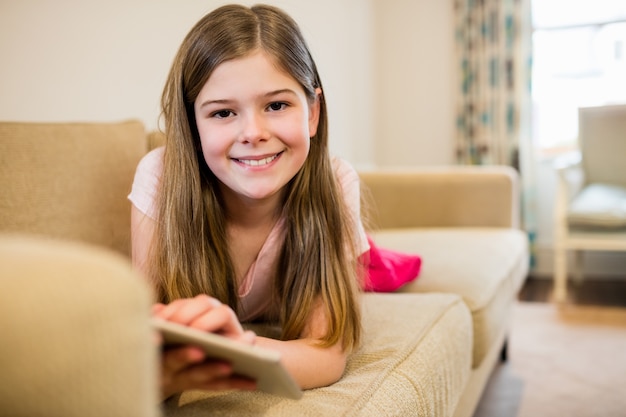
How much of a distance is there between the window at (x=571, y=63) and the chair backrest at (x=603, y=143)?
412mm

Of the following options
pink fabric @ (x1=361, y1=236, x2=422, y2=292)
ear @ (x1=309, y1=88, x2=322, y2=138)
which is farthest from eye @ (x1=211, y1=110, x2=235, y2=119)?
pink fabric @ (x1=361, y1=236, x2=422, y2=292)

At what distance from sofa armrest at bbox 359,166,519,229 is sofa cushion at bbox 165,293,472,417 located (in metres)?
1.05

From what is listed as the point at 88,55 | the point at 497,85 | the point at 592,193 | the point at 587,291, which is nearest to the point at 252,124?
the point at 88,55

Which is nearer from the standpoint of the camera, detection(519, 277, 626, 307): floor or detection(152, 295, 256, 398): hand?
detection(152, 295, 256, 398): hand

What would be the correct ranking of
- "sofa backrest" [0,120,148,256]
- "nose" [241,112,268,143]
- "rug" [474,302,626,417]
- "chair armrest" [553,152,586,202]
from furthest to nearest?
"chair armrest" [553,152,586,202] < "rug" [474,302,626,417] < "sofa backrest" [0,120,148,256] < "nose" [241,112,268,143]

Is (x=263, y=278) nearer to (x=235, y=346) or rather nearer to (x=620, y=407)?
(x=235, y=346)

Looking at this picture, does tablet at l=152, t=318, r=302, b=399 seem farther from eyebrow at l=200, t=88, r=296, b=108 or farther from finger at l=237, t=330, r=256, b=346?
eyebrow at l=200, t=88, r=296, b=108

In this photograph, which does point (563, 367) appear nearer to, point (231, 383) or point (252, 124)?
point (252, 124)

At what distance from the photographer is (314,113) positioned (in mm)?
1187

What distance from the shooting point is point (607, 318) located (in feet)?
9.59

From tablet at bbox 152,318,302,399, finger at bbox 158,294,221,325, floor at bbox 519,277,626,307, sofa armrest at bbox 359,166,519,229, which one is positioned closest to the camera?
tablet at bbox 152,318,302,399

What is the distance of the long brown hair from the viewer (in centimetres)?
106

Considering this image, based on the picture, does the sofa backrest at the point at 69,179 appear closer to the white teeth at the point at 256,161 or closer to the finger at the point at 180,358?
the white teeth at the point at 256,161

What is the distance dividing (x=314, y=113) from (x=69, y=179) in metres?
0.48
